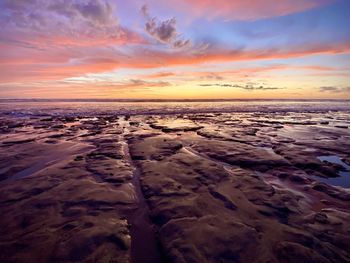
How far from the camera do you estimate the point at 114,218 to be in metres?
4.08

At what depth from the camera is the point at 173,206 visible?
444cm

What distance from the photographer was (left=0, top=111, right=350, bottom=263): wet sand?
3234mm

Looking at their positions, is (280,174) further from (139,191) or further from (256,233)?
(139,191)

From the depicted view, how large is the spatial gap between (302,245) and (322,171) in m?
4.20

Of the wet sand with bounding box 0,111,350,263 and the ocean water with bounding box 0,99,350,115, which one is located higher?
the wet sand with bounding box 0,111,350,263

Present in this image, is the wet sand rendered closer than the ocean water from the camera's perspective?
Yes

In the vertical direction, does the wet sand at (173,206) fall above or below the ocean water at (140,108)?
above

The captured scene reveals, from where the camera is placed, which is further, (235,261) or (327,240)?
(327,240)

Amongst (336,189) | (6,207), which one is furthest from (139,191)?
(336,189)

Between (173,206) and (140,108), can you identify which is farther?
(140,108)

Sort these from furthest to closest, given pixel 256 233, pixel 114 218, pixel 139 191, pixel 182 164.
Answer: pixel 182 164 → pixel 139 191 → pixel 114 218 → pixel 256 233

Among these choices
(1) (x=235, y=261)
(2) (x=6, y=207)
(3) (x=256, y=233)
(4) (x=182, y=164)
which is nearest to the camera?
(1) (x=235, y=261)

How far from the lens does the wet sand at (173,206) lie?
323 centimetres

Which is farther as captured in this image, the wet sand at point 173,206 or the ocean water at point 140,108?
the ocean water at point 140,108
